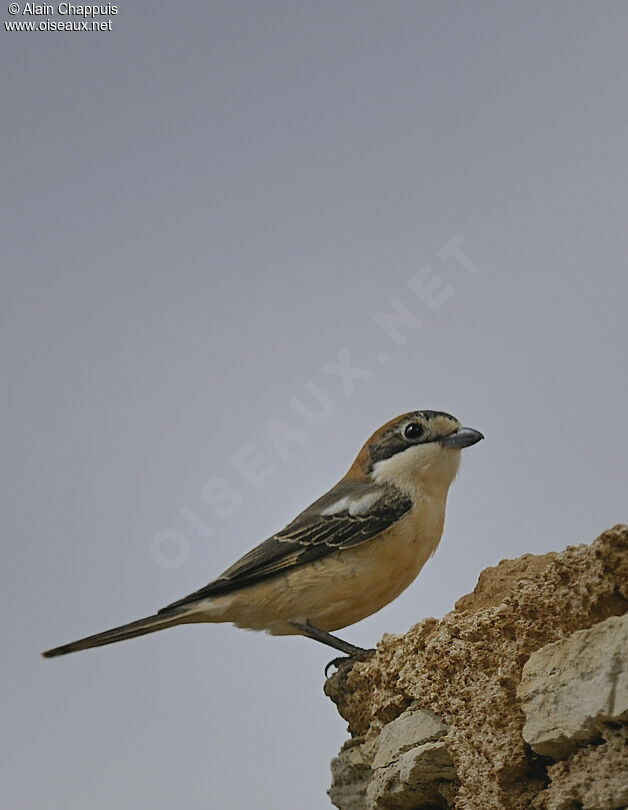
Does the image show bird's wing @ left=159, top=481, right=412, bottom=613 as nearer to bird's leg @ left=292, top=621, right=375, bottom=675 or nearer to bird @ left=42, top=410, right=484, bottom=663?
bird @ left=42, top=410, right=484, bottom=663

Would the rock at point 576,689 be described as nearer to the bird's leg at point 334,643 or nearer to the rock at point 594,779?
the rock at point 594,779

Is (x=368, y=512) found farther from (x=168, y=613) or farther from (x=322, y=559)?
(x=168, y=613)

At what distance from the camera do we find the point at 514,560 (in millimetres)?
4941

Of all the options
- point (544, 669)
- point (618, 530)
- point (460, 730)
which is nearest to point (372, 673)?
point (460, 730)

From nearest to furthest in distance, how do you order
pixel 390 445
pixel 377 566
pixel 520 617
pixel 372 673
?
pixel 520 617 < pixel 372 673 < pixel 377 566 < pixel 390 445

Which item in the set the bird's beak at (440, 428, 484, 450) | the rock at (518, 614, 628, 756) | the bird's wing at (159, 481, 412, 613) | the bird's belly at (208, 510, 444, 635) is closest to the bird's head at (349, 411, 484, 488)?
the bird's beak at (440, 428, 484, 450)

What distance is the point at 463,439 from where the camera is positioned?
5.86 m

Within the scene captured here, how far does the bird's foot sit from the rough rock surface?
337mm

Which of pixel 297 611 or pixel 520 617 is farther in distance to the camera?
pixel 297 611

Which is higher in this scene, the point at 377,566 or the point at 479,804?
the point at 377,566

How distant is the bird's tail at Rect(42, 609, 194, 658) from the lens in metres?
5.58

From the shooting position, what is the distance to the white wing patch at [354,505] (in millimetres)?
5785

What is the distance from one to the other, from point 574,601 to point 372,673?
128cm

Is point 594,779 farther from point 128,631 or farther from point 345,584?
point 128,631
